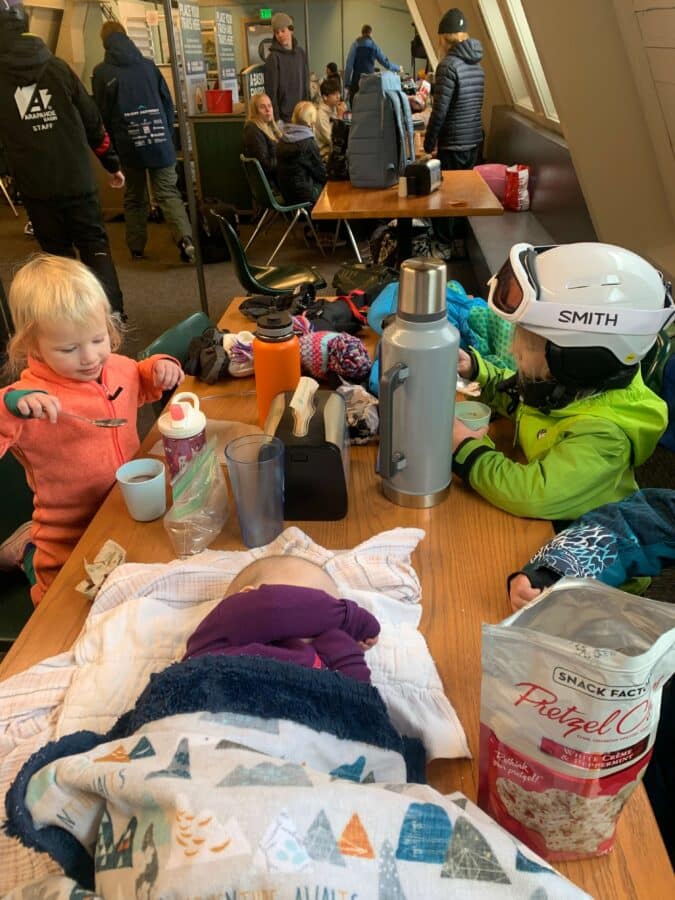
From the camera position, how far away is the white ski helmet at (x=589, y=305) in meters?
1.09

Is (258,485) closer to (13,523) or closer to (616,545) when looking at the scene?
(616,545)

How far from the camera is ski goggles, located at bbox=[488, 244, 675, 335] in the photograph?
3.57 ft

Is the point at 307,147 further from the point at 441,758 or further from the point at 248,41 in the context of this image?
the point at 441,758

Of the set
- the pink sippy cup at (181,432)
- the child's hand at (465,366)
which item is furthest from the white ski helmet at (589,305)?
the pink sippy cup at (181,432)

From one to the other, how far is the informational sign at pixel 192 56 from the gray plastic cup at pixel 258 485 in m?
5.20

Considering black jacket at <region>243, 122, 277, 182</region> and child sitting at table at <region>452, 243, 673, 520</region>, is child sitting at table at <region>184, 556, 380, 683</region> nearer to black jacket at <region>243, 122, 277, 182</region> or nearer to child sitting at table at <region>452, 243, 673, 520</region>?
child sitting at table at <region>452, 243, 673, 520</region>

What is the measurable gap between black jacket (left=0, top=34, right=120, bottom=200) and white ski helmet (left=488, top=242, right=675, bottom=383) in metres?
3.41

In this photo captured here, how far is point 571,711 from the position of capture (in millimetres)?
543

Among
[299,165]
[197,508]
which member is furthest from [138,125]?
[197,508]

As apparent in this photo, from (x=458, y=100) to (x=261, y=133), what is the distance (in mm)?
1725

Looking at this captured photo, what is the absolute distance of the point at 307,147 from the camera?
5.34m

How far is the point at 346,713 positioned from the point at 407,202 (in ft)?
8.39

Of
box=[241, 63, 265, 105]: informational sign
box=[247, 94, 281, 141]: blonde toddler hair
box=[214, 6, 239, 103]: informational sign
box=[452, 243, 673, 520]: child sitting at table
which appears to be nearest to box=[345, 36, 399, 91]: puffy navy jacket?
box=[241, 63, 265, 105]: informational sign

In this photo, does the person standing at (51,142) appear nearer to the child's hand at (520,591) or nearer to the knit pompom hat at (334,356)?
the knit pompom hat at (334,356)
